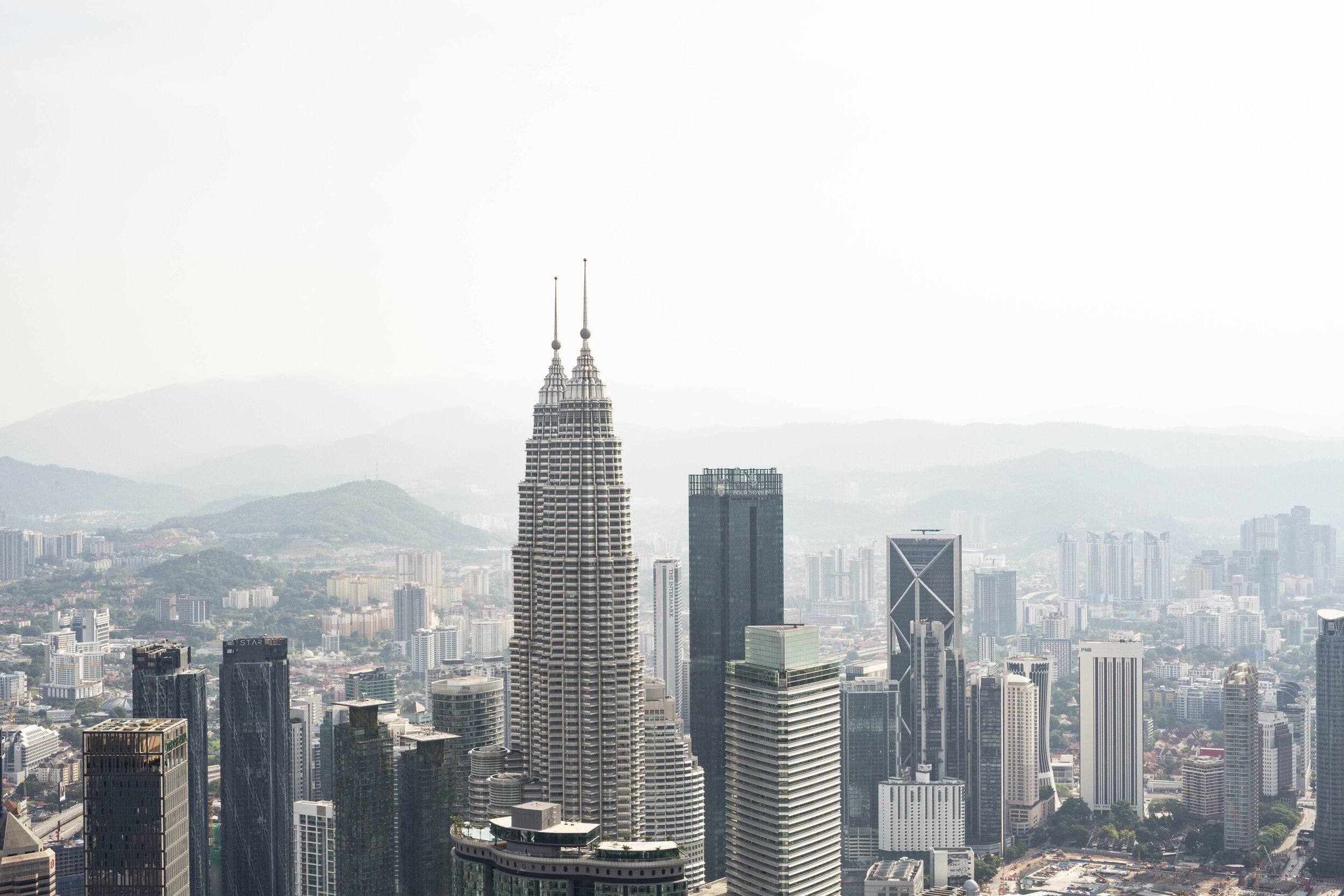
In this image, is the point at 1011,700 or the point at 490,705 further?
the point at 1011,700

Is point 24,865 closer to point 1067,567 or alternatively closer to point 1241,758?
point 1241,758

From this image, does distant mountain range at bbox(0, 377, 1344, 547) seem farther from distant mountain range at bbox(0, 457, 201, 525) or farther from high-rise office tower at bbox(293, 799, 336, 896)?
high-rise office tower at bbox(293, 799, 336, 896)

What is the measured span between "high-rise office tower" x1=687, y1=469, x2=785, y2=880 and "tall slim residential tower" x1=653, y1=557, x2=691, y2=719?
1.81 metres

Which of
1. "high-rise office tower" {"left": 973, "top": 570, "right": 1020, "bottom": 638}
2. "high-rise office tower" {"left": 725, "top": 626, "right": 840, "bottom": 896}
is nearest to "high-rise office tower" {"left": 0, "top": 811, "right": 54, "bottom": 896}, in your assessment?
"high-rise office tower" {"left": 725, "top": 626, "right": 840, "bottom": 896}

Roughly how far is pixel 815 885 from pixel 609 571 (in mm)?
4315

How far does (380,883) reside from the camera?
1558cm

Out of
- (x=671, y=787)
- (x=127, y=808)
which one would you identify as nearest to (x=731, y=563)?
(x=671, y=787)

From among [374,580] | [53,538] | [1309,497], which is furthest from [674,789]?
[1309,497]

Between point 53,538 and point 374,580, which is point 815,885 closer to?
point 374,580

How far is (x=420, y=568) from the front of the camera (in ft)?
146

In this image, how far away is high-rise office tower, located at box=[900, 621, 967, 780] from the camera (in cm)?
2550

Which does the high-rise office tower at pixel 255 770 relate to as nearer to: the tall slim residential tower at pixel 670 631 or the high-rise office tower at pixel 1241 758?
the tall slim residential tower at pixel 670 631

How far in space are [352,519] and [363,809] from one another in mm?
34334

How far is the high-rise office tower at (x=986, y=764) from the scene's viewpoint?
79.8 ft
